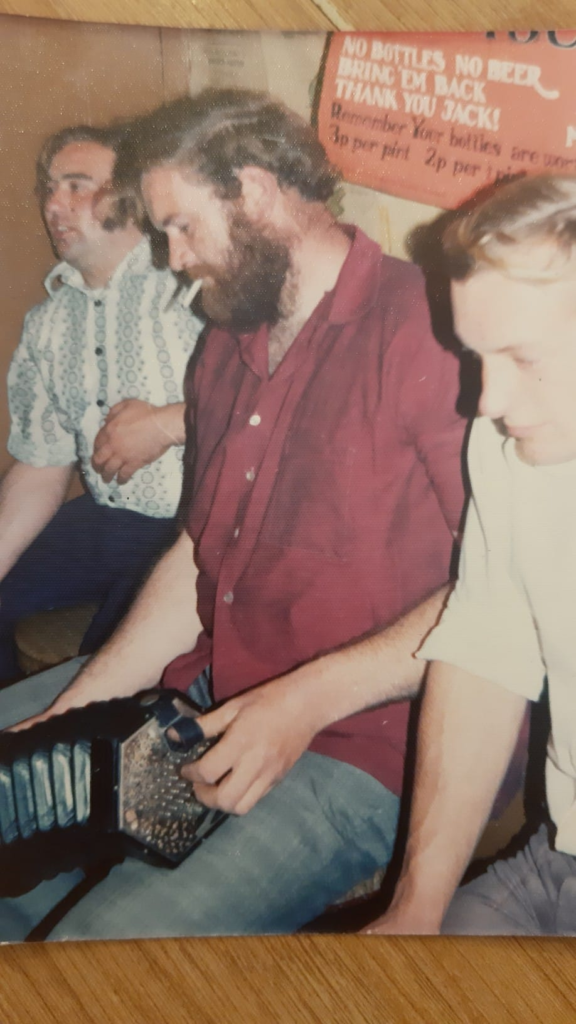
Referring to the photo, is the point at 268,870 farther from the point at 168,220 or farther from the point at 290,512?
the point at 168,220

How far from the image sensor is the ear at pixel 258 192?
96cm

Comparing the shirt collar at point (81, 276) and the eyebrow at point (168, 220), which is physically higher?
the eyebrow at point (168, 220)

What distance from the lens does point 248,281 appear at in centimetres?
97

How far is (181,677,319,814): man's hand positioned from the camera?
98 cm

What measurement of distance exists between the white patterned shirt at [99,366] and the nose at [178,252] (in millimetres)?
15

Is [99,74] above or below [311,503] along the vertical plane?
above

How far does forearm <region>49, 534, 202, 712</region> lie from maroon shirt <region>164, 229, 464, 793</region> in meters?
0.02

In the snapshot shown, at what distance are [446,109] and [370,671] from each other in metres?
0.65

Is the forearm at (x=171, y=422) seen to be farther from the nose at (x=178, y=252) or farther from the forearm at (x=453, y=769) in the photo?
the forearm at (x=453, y=769)

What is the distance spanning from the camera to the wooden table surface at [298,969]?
971 mm

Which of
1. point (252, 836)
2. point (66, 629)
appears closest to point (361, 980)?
point (252, 836)

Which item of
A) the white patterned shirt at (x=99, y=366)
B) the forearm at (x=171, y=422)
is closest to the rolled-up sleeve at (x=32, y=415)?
the white patterned shirt at (x=99, y=366)

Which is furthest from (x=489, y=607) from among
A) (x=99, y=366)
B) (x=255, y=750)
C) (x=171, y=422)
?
(x=99, y=366)

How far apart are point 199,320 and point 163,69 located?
0.96 feet
